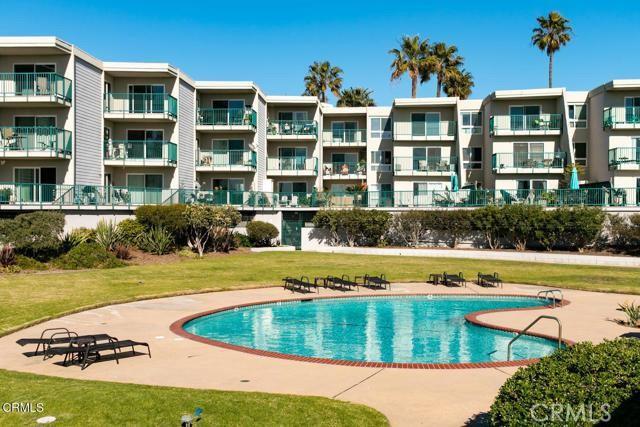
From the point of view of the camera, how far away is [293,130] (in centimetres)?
5244

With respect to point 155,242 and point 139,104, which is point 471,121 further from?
point 155,242

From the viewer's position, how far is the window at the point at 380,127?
5588 centimetres

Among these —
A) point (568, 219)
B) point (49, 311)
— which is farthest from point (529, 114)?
point (49, 311)

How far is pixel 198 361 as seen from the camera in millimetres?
12953

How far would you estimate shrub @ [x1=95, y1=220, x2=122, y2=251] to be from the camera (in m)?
32.3

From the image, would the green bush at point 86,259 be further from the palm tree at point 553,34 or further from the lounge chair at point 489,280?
the palm tree at point 553,34

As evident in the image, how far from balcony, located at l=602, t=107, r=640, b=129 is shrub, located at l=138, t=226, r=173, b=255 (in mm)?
35024

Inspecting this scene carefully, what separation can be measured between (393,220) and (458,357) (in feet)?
94.4

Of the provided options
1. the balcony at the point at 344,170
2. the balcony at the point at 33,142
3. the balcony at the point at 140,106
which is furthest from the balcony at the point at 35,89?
the balcony at the point at 344,170

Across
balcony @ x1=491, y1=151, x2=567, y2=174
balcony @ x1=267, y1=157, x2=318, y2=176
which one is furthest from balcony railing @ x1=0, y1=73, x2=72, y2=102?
balcony @ x1=491, y1=151, x2=567, y2=174

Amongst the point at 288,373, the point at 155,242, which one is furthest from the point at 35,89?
the point at 288,373

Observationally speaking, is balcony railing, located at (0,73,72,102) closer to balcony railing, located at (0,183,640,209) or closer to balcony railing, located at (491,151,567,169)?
balcony railing, located at (0,183,640,209)

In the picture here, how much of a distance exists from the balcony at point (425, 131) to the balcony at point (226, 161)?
13.9 metres

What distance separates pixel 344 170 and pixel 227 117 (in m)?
13.5
